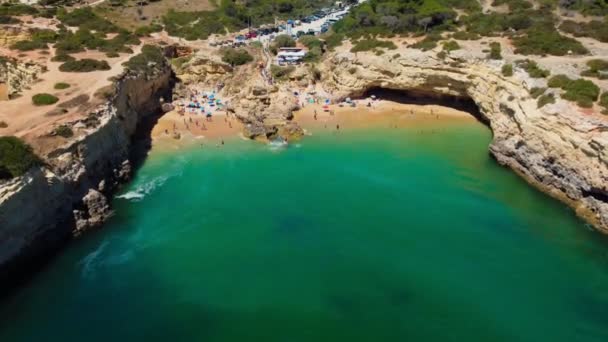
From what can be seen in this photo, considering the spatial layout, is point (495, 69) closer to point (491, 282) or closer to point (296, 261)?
point (491, 282)

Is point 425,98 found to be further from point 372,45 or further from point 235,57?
point 235,57

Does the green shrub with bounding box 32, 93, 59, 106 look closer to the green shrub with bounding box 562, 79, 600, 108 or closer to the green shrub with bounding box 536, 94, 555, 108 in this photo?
the green shrub with bounding box 536, 94, 555, 108

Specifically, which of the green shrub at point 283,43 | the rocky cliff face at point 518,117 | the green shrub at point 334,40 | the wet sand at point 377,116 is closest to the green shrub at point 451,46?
the rocky cliff face at point 518,117

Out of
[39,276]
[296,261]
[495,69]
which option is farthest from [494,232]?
[39,276]

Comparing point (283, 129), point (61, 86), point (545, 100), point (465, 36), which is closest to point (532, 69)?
point (545, 100)

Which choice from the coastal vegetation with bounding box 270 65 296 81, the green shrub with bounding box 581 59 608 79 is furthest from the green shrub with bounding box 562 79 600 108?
the coastal vegetation with bounding box 270 65 296 81

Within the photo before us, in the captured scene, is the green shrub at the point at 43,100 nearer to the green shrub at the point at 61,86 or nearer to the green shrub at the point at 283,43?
the green shrub at the point at 61,86
